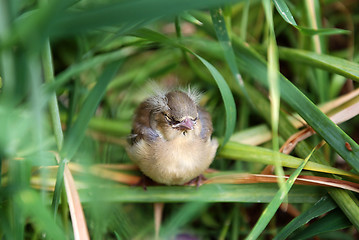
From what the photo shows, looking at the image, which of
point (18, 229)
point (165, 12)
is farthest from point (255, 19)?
point (18, 229)

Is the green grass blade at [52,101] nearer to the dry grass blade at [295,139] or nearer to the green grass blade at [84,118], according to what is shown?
the green grass blade at [84,118]

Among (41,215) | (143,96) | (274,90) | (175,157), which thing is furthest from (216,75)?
(143,96)

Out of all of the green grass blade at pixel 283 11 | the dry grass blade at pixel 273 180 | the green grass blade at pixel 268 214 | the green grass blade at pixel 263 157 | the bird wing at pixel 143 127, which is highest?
the green grass blade at pixel 283 11

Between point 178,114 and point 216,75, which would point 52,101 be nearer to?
point 178,114

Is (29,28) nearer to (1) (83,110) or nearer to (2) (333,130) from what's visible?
(1) (83,110)

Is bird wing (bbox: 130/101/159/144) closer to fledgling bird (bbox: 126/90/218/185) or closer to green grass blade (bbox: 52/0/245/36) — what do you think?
fledgling bird (bbox: 126/90/218/185)

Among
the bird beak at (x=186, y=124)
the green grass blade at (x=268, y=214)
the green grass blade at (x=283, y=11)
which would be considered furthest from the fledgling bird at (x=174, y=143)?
the green grass blade at (x=283, y=11)
